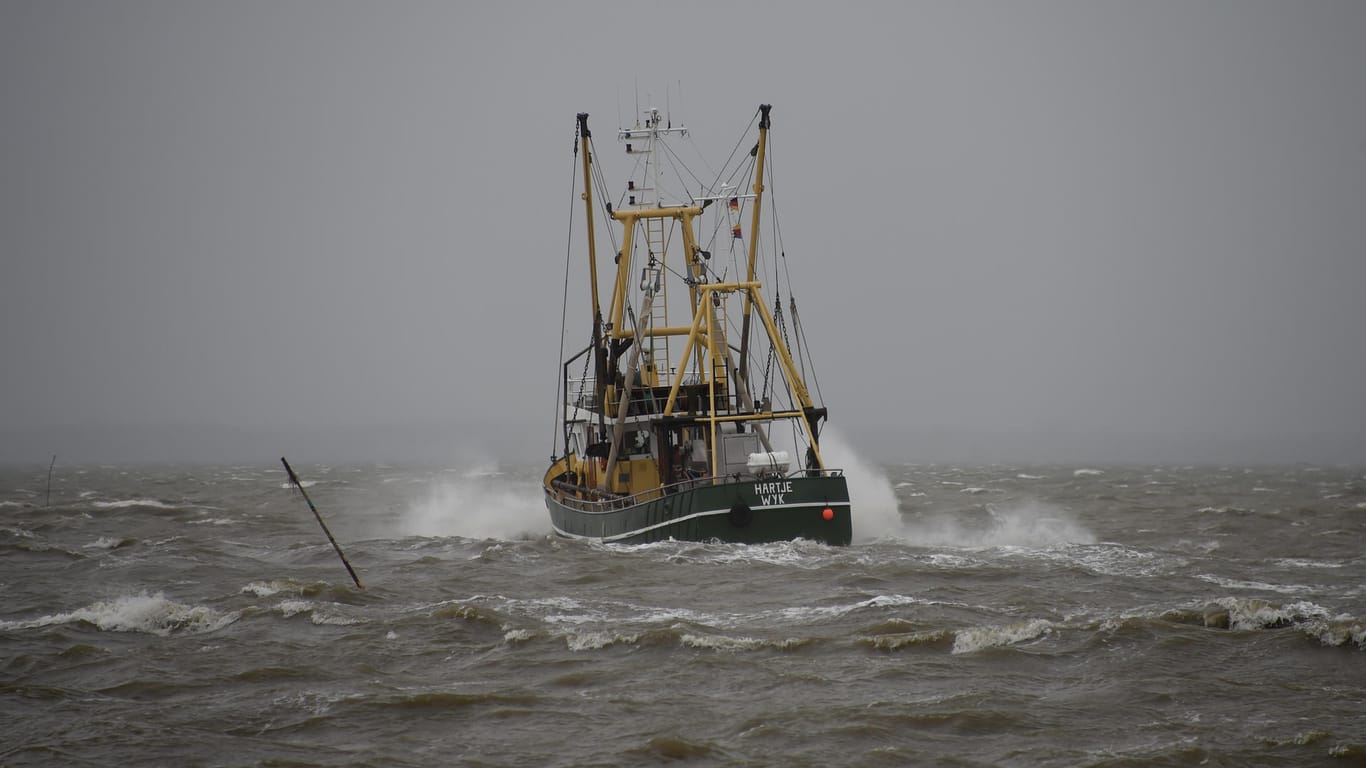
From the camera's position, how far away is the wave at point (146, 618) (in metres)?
19.7

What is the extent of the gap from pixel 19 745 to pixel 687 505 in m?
17.3

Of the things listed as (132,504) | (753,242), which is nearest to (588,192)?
(753,242)

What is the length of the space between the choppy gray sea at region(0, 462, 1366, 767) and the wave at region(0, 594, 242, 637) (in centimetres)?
7

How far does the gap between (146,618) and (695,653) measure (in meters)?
10.4

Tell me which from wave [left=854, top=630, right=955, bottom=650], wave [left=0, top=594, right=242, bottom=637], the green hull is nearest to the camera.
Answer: wave [left=854, top=630, right=955, bottom=650]

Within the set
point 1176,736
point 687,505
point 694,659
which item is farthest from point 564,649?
point 687,505

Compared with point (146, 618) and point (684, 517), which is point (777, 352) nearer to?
point (684, 517)

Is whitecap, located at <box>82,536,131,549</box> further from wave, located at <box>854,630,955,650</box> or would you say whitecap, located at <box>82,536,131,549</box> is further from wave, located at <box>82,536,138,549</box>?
wave, located at <box>854,630,955,650</box>

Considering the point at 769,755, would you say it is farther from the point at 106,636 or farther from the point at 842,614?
the point at 106,636

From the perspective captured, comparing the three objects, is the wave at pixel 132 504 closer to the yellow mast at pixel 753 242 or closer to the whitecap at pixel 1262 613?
the yellow mast at pixel 753 242

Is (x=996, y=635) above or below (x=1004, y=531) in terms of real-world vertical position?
below

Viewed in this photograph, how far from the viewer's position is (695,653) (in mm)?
16953

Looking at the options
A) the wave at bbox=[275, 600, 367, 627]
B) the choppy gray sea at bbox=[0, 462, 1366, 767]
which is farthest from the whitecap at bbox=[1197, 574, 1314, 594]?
the wave at bbox=[275, 600, 367, 627]

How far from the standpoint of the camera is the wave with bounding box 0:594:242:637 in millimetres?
19656
